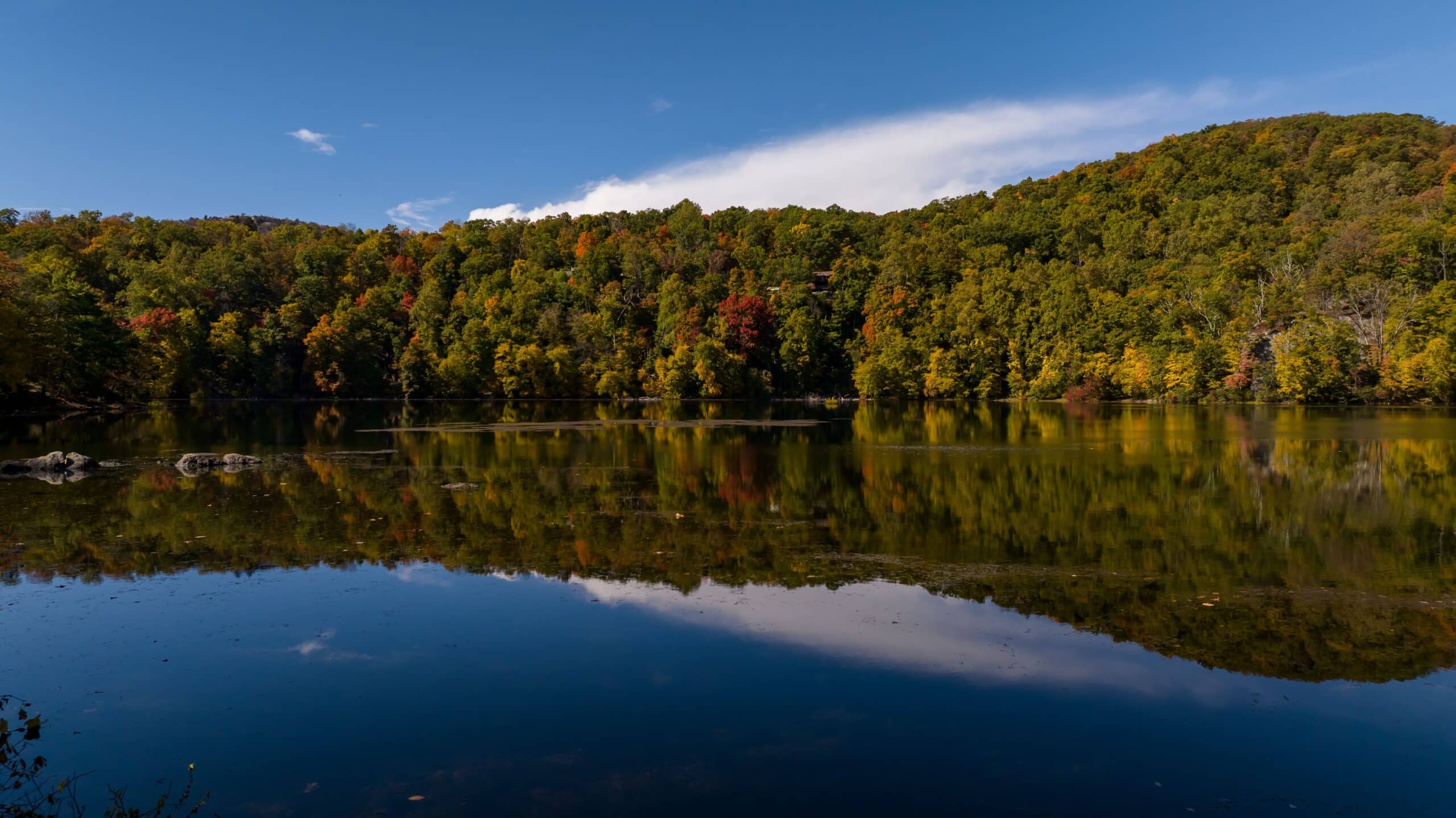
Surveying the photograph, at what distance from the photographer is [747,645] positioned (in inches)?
345

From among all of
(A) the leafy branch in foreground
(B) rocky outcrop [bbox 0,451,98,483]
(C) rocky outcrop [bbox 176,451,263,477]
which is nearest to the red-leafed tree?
(C) rocky outcrop [bbox 176,451,263,477]

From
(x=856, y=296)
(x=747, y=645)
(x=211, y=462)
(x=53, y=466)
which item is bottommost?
(x=747, y=645)

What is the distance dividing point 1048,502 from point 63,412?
61.3 metres

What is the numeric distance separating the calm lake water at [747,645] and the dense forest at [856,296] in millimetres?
49478

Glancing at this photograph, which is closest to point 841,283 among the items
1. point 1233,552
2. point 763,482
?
point 763,482

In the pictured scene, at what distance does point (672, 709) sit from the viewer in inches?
281

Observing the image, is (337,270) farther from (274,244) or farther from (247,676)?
(247,676)

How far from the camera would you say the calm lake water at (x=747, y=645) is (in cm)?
600

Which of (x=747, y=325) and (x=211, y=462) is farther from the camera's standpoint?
(x=747, y=325)

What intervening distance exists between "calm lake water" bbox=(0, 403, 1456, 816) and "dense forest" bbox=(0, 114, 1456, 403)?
162ft

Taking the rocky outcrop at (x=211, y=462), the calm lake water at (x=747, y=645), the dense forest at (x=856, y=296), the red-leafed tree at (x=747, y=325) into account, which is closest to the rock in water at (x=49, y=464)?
the rocky outcrop at (x=211, y=462)

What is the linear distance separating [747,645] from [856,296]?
299 ft

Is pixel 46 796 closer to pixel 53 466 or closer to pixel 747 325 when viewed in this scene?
pixel 53 466

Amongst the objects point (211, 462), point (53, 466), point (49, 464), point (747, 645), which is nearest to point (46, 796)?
point (747, 645)
